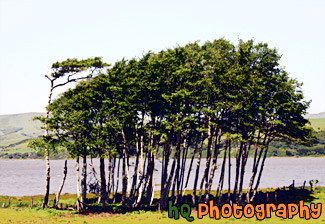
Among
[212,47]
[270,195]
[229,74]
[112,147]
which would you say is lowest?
[270,195]

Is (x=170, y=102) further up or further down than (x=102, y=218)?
further up

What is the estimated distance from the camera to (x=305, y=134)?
49.7m

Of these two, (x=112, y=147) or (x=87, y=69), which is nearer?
(x=112, y=147)

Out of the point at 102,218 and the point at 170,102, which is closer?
the point at 102,218

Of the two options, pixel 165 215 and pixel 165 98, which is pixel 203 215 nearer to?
pixel 165 215

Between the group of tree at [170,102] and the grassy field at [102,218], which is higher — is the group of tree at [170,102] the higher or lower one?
the higher one

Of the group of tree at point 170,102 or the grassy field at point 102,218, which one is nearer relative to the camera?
the grassy field at point 102,218

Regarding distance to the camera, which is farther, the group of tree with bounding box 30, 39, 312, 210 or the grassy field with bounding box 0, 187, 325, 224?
the group of tree with bounding box 30, 39, 312, 210

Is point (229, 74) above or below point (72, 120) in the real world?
above

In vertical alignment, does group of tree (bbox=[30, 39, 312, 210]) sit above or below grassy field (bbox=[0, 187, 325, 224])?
above

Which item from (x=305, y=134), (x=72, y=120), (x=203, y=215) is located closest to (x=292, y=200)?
(x=305, y=134)

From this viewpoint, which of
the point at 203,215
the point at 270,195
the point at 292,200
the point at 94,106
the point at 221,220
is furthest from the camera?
the point at 270,195

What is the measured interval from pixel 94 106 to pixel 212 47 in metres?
20.0

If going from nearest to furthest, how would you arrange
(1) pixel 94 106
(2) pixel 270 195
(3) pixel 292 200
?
(1) pixel 94 106, (3) pixel 292 200, (2) pixel 270 195
